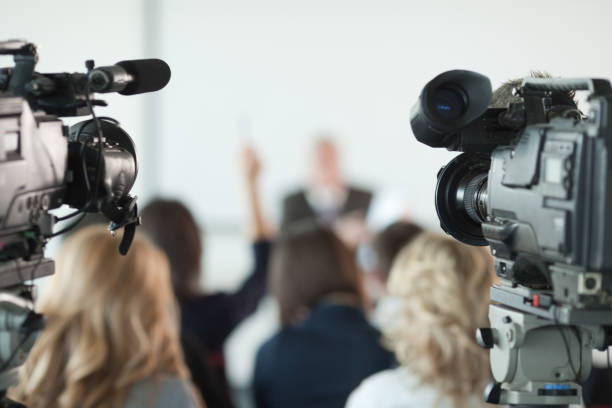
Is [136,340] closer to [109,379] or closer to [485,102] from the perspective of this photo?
[109,379]

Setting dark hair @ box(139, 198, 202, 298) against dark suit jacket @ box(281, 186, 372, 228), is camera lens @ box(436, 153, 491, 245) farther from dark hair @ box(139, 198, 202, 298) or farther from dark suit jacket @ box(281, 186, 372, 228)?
dark suit jacket @ box(281, 186, 372, 228)

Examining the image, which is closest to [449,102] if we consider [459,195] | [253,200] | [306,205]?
[459,195]

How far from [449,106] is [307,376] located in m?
1.61

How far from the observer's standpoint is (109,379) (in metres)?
2.02

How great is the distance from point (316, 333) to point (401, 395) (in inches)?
28.0

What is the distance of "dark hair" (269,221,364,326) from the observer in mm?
2904

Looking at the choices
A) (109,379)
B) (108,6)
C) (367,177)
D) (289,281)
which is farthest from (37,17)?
(109,379)

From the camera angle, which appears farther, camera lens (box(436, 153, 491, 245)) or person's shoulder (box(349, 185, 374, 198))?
person's shoulder (box(349, 185, 374, 198))

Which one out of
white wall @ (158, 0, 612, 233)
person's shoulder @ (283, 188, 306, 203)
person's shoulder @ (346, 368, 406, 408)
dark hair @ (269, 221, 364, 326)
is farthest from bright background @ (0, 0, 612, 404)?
person's shoulder @ (346, 368, 406, 408)

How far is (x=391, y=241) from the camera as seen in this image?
121 inches

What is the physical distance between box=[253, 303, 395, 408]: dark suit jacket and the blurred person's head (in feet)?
8.17

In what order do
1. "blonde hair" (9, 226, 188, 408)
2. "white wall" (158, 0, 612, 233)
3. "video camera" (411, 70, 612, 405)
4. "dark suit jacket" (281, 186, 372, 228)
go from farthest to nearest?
"white wall" (158, 0, 612, 233) < "dark suit jacket" (281, 186, 372, 228) < "blonde hair" (9, 226, 188, 408) < "video camera" (411, 70, 612, 405)

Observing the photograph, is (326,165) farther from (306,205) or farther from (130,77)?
(130,77)

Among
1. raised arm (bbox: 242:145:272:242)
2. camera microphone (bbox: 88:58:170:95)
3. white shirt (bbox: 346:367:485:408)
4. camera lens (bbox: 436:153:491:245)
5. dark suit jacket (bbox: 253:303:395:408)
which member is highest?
camera microphone (bbox: 88:58:170:95)
